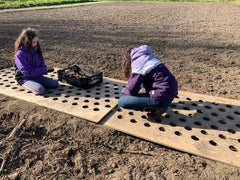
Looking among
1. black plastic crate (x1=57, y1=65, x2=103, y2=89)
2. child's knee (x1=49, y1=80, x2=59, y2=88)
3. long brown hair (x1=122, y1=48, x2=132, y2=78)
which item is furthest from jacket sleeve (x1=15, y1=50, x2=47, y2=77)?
long brown hair (x1=122, y1=48, x2=132, y2=78)

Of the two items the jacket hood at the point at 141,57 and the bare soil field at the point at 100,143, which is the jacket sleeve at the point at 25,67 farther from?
the jacket hood at the point at 141,57

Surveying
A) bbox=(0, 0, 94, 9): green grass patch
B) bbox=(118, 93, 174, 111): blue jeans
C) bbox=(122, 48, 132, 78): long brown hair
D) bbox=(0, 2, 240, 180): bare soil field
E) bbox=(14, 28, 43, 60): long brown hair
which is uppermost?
bbox=(0, 0, 94, 9): green grass patch

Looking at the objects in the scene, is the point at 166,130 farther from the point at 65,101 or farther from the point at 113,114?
the point at 65,101

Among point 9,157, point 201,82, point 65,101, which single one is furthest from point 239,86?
point 9,157

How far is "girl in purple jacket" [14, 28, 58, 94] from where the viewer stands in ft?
11.7

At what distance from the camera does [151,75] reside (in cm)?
278

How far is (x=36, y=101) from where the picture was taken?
11.0ft

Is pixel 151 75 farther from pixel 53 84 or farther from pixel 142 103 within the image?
pixel 53 84

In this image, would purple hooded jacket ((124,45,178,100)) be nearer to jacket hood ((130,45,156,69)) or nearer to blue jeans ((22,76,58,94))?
jacket hood ((130,45,156,69))

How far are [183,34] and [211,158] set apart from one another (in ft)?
22.7

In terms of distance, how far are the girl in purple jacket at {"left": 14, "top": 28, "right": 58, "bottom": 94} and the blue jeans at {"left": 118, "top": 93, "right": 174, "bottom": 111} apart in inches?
58.2

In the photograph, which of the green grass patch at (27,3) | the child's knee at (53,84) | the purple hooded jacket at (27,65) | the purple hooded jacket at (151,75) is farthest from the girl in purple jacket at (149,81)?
the green grass patch at (27,3)

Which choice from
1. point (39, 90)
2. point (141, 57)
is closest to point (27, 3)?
point (39, 90)

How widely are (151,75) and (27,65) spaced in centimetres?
219
